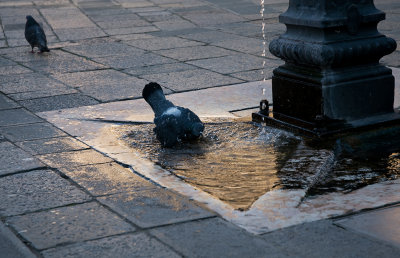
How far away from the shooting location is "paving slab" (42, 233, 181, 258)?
3.15 meters

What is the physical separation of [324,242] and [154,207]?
100cm

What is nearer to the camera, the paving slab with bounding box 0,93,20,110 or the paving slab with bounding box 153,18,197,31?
the paving slab with bounding box 0,93,20,110

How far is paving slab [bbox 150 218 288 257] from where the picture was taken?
313cm

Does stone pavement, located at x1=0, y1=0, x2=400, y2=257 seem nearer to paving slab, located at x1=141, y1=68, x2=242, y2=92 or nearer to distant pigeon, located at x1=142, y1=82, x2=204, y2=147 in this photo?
paving slab, located at x1=141, y1=68, x2=242, y2=92

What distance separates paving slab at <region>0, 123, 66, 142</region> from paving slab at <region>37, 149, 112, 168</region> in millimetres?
557

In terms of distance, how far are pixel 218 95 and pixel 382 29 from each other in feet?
16.5

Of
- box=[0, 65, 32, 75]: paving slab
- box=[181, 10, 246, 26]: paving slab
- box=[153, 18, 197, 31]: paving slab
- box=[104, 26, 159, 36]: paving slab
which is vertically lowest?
box=[0, 65, 32, 75]: paving slab

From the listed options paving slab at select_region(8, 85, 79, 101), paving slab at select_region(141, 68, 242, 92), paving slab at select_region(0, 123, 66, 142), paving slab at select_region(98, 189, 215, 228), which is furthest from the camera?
paving slab at select_region(141, 68, 242, 92)

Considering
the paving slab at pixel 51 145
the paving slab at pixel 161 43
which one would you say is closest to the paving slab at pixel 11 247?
the paving slab at pixel 51 145

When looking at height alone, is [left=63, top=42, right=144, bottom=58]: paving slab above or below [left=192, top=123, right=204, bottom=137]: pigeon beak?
below

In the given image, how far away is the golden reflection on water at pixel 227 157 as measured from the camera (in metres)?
4.02

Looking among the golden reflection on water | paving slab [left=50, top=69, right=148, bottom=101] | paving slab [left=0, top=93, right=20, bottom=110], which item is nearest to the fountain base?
the golden reflection on water

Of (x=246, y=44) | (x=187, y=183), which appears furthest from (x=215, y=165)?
(x=246, y=44)

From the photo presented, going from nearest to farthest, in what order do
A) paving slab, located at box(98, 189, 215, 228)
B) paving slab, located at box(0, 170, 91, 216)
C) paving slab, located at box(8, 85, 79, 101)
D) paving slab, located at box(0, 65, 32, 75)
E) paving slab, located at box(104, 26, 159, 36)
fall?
1. paving slab, located at box(98, 189, 215, 228)
2. paving slab, located at box(0, 170, 91, 216)
3. paving slab, located at box(8, 85, 79, 101)
4. paving slab, located at box(0, 65, 32, 75)
5. paving slab, located at box(104, 26, 159, 36)
